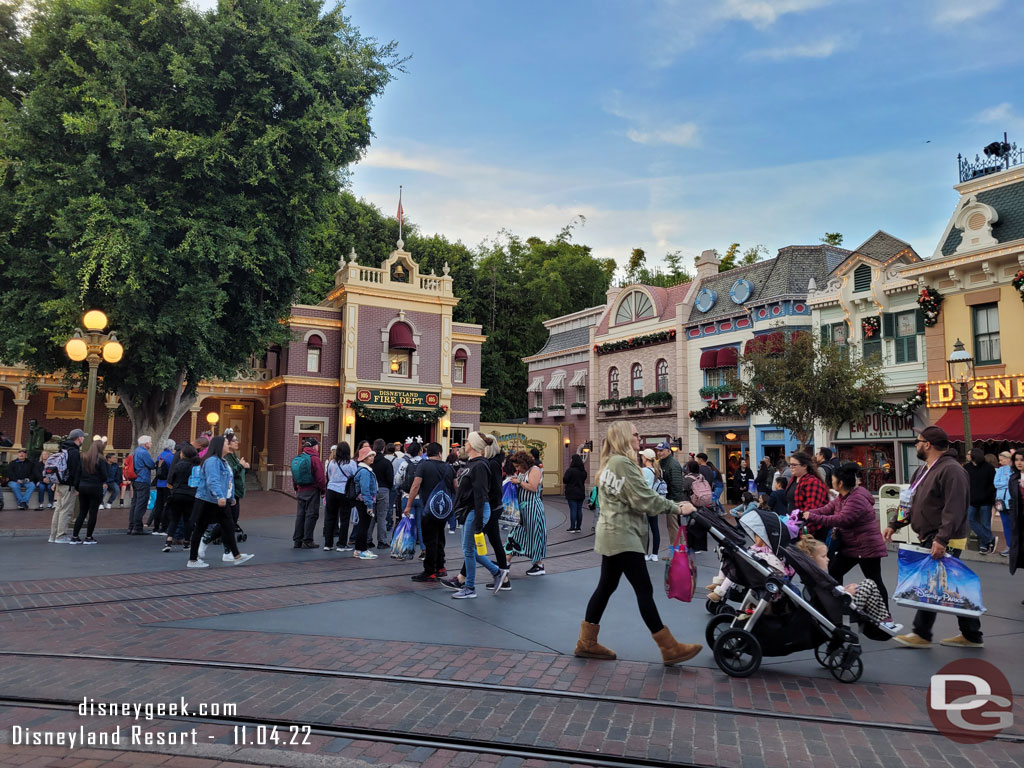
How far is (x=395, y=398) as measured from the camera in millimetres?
31141

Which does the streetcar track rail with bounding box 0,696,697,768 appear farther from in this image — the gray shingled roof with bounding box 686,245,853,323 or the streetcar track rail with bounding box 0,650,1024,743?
the gray shingled roof with bounding box 686,245,853,323

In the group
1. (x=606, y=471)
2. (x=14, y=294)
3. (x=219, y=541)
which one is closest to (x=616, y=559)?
(x=606, y=471)

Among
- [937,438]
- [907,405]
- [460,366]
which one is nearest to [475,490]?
[937,438]

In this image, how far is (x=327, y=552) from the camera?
11453 mm

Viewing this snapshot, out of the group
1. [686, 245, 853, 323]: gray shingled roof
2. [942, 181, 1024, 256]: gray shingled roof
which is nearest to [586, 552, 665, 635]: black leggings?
[942, 181, 1024, 256]: gray shingled roof

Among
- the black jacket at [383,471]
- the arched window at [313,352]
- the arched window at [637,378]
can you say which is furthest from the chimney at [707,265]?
the black jacket at [383,471]

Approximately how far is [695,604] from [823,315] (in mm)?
21753

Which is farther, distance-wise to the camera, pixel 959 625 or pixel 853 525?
pixel 853 525

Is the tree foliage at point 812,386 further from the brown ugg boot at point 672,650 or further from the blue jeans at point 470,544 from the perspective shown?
the brown ugg boot at point 672,650

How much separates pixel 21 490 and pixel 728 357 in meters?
25.0

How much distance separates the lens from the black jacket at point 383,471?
472 inches

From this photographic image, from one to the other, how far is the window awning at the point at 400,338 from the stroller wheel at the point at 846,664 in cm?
2777

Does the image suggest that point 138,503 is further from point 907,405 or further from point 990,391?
point 907,405

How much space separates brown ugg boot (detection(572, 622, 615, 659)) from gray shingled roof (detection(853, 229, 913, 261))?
2336 centimetres
